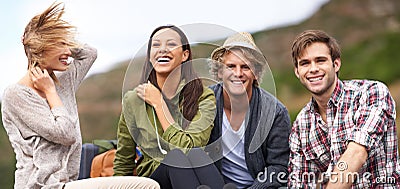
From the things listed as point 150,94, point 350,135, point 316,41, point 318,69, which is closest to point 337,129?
point 350,135

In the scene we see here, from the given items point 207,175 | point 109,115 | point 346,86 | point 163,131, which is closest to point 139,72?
point 163,131

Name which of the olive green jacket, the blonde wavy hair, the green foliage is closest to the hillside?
the green foliage

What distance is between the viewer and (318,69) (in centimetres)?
237

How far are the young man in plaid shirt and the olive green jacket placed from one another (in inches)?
13.0

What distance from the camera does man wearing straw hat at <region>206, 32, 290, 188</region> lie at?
2.50 meters

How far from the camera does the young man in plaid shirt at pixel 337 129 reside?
2.25 m

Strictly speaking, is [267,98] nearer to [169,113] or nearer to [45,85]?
[169,113]

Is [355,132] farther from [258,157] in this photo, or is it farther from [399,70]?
[399,70]

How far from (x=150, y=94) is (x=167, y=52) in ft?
0.56

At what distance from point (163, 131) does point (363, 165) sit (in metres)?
0.72

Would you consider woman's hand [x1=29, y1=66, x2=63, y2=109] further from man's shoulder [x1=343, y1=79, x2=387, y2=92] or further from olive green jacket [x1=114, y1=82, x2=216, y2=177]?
man's shoulder [x1=343, y1=79, x2=387, y2=92]

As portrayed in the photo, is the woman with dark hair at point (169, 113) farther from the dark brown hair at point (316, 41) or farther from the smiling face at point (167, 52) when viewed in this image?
the dark brown hair at point (316, 41)

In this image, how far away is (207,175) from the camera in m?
2.37

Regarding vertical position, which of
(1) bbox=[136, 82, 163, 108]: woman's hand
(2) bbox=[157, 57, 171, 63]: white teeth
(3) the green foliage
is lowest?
(3) the green foliage
